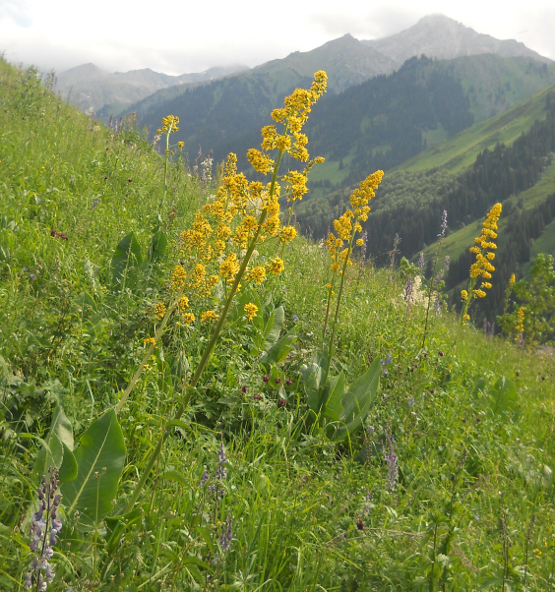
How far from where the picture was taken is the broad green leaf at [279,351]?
12.9ft

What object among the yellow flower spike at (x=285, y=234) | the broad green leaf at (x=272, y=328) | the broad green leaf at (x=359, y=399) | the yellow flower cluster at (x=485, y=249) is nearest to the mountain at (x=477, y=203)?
the yellow flower cluster at (x=485, y=249)

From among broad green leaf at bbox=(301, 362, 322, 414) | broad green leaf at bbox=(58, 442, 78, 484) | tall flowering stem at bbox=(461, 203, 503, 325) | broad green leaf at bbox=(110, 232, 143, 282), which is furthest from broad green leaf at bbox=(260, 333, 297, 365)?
tall flowering stem at bbox=(461, 203, 503, 325)

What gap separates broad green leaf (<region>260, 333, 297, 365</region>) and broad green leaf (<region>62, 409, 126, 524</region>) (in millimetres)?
1981

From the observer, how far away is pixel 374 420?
3.77 meters

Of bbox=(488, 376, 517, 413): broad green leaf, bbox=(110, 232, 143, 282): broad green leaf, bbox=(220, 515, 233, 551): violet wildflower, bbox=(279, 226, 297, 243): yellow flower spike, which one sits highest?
bbox=(279, 226, 297, 243): yellow flower spike

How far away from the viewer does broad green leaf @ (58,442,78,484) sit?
196 cm

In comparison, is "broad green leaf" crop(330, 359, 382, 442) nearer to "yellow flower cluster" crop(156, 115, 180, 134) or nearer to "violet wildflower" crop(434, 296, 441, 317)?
"yellow flower cluster" crop(156, 115, 180, 134)

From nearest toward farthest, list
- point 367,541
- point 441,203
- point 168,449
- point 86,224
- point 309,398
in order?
point 367,541, point 168,449, point 309,398, point 86,224, point 441,203

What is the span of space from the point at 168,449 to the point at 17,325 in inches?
50.3

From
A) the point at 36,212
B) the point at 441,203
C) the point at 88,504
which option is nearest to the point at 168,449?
the point at 88,504

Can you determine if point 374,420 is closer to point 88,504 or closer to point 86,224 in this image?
point 88,504

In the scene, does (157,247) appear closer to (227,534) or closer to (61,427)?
(61,427)

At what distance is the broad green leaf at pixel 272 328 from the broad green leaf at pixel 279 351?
0.31 ft

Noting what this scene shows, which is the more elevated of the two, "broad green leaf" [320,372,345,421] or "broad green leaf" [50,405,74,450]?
"broad green leaf" [50,405,74,450]
